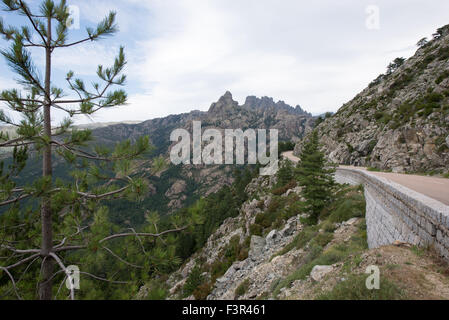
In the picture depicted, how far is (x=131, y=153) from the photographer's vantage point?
4.36m

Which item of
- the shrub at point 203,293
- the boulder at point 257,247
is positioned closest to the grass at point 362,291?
the boulder at point 257,247

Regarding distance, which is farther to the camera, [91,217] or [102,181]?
[91,217]

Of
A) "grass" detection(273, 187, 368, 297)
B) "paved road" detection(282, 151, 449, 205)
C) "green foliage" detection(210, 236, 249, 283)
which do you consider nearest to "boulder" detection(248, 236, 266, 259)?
"green foliage" detection(210, 236, 249, 283)

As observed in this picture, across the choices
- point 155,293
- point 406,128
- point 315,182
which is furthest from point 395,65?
point 155,293

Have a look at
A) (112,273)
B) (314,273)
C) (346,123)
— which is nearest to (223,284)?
(314,273)

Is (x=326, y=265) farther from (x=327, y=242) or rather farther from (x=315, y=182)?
(x=315, y=182)

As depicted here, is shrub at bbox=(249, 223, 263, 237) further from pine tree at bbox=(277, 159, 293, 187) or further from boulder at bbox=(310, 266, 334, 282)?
boulder at bbox=(310, 266, 334, 282)

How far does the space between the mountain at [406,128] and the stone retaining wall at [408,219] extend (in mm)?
14749

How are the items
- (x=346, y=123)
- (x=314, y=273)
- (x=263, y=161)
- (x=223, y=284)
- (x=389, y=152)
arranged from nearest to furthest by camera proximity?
1. (x=314, y=273)
2. (x=223, y=284)
3. (x=389, y=152)
4. (x=346, y=123)
5. (x=263, y=161)

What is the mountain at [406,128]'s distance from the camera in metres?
18.7

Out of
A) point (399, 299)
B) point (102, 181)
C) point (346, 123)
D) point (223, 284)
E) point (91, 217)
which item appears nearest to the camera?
point (399, 299)

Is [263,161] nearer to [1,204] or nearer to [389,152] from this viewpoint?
[389,152]

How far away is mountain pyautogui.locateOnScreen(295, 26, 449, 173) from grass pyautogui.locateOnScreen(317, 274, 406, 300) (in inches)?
751
